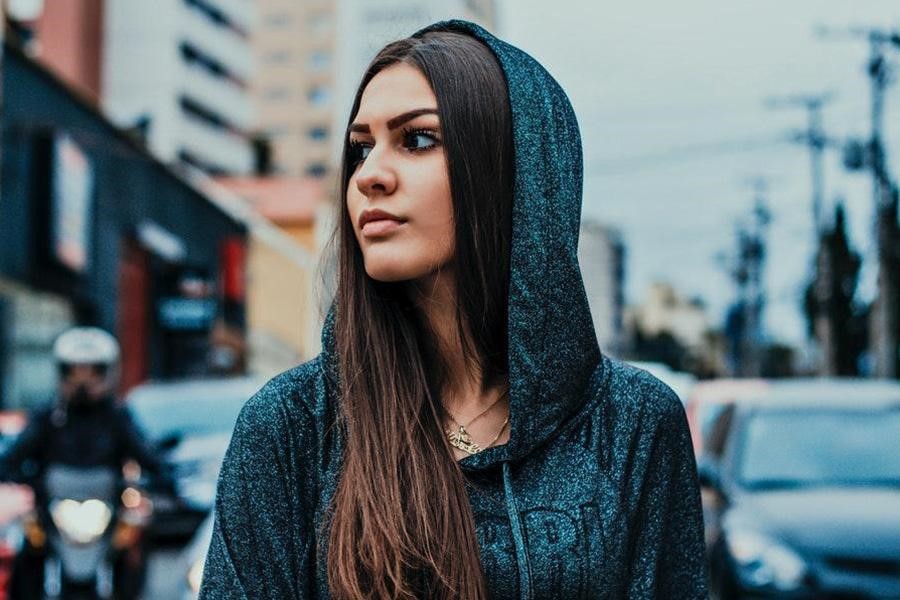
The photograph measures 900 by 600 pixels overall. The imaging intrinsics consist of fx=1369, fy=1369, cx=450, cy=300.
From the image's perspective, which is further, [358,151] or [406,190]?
[358,151]

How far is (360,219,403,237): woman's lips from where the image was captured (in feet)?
6.95

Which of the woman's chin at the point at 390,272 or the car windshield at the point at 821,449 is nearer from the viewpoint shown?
the woman's chin at the point at 390,272

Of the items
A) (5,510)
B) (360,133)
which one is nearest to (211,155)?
(5,510)

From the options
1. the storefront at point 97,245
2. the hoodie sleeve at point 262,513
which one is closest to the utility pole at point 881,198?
the storefront at point 97,245

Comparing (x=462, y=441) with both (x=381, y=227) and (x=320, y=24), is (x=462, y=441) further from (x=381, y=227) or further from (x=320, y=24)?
(x=320, y=24)

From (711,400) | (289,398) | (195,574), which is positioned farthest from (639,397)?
(711,400)

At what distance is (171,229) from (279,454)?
36.2 meters

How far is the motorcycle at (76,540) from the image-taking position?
22.6ft

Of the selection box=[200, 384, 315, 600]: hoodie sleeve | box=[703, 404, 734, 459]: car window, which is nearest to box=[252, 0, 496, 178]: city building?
box=[703, 404, 734, 459]: car window

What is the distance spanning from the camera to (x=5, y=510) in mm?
7992

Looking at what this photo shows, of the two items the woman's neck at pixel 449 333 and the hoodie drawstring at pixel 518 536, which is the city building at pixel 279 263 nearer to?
the woman's neck at pixel 449 333

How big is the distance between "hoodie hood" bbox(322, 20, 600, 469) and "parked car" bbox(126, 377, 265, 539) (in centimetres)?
980

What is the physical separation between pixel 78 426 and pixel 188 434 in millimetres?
5622

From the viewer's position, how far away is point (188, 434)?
42.2 feet
